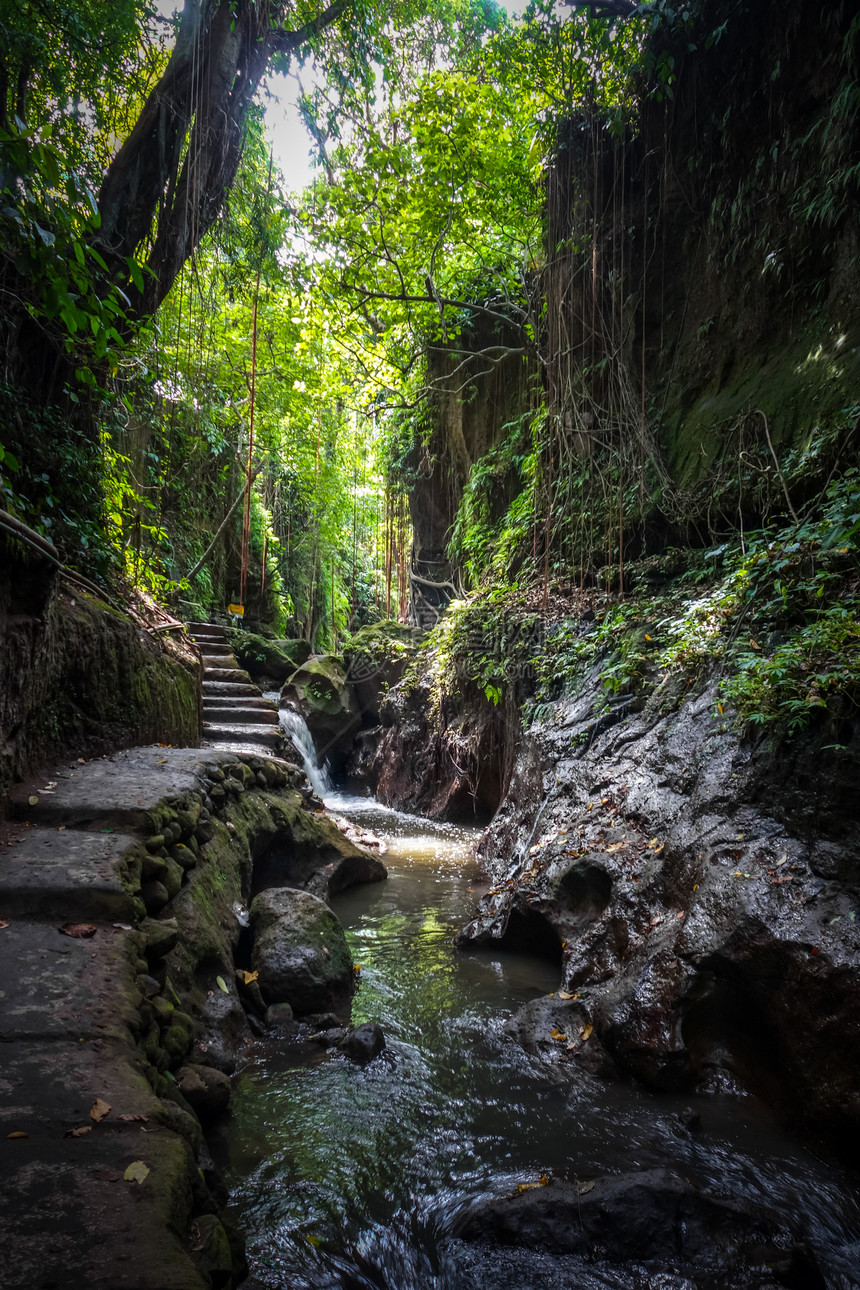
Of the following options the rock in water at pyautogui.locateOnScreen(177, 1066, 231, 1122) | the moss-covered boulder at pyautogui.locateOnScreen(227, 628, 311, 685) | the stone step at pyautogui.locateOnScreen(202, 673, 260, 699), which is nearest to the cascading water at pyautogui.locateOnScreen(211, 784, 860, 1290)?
the rock in water at pyautogui.locateOnScreen(177, 1066, 231, 1122)

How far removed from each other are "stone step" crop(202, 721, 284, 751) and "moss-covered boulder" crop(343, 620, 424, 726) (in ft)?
15.2

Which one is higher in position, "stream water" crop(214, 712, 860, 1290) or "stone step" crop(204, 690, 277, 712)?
"stone step" crop(204, 690, 277, 712)

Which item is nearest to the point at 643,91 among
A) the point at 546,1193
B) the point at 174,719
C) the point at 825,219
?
the point at 825,219

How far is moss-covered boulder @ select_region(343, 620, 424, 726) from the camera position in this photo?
12.5 metres

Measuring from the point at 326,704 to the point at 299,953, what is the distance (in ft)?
29.6

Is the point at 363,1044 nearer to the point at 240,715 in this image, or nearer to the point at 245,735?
the point at 245,735

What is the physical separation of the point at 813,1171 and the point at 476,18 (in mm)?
13894

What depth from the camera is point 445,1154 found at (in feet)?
8.32

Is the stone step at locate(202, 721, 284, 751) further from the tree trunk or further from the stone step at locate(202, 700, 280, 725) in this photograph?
the tree trunk

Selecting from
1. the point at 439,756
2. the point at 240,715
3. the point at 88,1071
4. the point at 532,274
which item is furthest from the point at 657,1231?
the point at 532,274

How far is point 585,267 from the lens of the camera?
7.74 meters

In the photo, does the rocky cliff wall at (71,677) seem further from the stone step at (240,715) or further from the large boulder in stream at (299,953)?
the stone step at (240,715)

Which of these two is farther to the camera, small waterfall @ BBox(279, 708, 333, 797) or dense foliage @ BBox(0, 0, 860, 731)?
small waterfall @ BBox(279, 708, 333, 797)

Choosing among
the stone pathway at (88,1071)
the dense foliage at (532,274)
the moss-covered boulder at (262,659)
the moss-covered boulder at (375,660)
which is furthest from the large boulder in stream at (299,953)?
the moss-covered boulder at (262,659)
